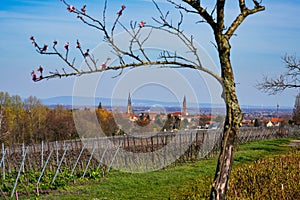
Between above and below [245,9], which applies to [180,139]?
below

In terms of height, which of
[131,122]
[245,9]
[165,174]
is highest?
[245,9]

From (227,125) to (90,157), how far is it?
903 centimetres

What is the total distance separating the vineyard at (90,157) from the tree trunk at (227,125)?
5.38 metres

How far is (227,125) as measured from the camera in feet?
13.3

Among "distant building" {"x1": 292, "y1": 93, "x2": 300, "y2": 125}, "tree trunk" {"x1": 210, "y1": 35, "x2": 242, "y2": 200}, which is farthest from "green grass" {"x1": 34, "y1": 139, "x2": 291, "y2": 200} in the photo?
"distant building" {"x1": 292, "y1": 93, "x2": 300, "y2": 125}

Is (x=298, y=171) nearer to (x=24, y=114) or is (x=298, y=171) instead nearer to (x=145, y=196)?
(x=145, y=196)

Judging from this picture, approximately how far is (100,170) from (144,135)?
3.57 m

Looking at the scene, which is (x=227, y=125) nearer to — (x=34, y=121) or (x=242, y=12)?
(x=242, y=12)

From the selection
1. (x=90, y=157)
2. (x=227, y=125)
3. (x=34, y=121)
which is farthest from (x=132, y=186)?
(x=34, y=121)

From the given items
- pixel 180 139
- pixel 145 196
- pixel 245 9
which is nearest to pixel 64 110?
pixel 180 139

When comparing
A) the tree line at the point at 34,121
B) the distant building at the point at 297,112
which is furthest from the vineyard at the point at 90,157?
the distant building at the point at 297,112

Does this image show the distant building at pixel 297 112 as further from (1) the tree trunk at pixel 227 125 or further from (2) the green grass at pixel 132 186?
(1) the tree trunk at pixel 227 125

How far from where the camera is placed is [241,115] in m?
4.09

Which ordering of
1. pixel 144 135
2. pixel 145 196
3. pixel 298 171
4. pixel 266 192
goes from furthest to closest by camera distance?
pixel 144 135, pixel 145 196, pixel 298 171, pixel 266 192
